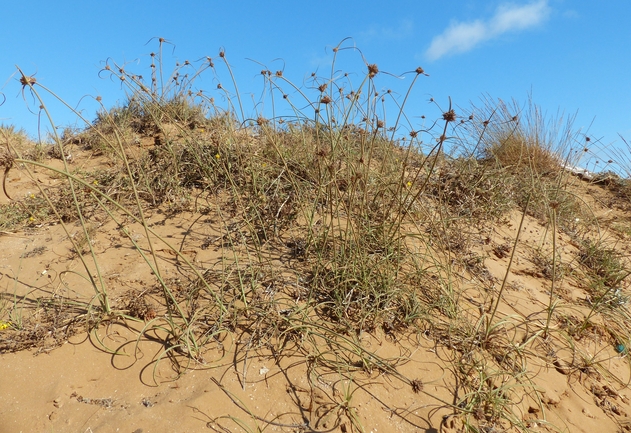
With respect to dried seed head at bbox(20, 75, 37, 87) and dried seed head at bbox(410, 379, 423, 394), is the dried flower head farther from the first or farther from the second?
dried seed head at bbox(20, 75, 37, 87)

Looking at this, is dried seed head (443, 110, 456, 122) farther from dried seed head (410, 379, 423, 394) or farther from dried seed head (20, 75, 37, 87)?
dried seed head (20, 75, 37, 87)

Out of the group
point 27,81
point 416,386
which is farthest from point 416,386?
point 27,81

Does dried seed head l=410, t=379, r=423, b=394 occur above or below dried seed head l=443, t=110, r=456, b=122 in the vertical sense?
below

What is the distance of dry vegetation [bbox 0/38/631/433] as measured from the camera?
2.24 m

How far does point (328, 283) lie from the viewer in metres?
2.79

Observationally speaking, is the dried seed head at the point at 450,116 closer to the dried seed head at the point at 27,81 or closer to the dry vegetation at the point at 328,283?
the dry vegetation at the point at 328,283

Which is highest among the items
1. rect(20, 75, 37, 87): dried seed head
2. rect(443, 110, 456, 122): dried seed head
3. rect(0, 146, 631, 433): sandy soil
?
rect(443, 110, 456, 122): dried seed head

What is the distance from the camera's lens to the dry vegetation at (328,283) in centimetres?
224

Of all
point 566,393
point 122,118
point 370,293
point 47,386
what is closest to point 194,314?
point 47,386

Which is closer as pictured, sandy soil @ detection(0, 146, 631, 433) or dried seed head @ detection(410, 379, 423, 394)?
sandy soil @ detection(0, 146, 631, 433)

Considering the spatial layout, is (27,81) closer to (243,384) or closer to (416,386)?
(243,384)

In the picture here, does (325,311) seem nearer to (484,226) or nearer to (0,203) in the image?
(484,226)

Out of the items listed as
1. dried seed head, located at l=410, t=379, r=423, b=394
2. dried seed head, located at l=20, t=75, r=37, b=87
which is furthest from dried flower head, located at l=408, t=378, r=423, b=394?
dried seed head, located at l=20, t=75, r=37, b=87

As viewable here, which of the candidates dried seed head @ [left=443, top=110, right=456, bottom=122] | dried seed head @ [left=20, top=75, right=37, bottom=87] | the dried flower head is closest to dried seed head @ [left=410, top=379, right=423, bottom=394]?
the dried flower head
